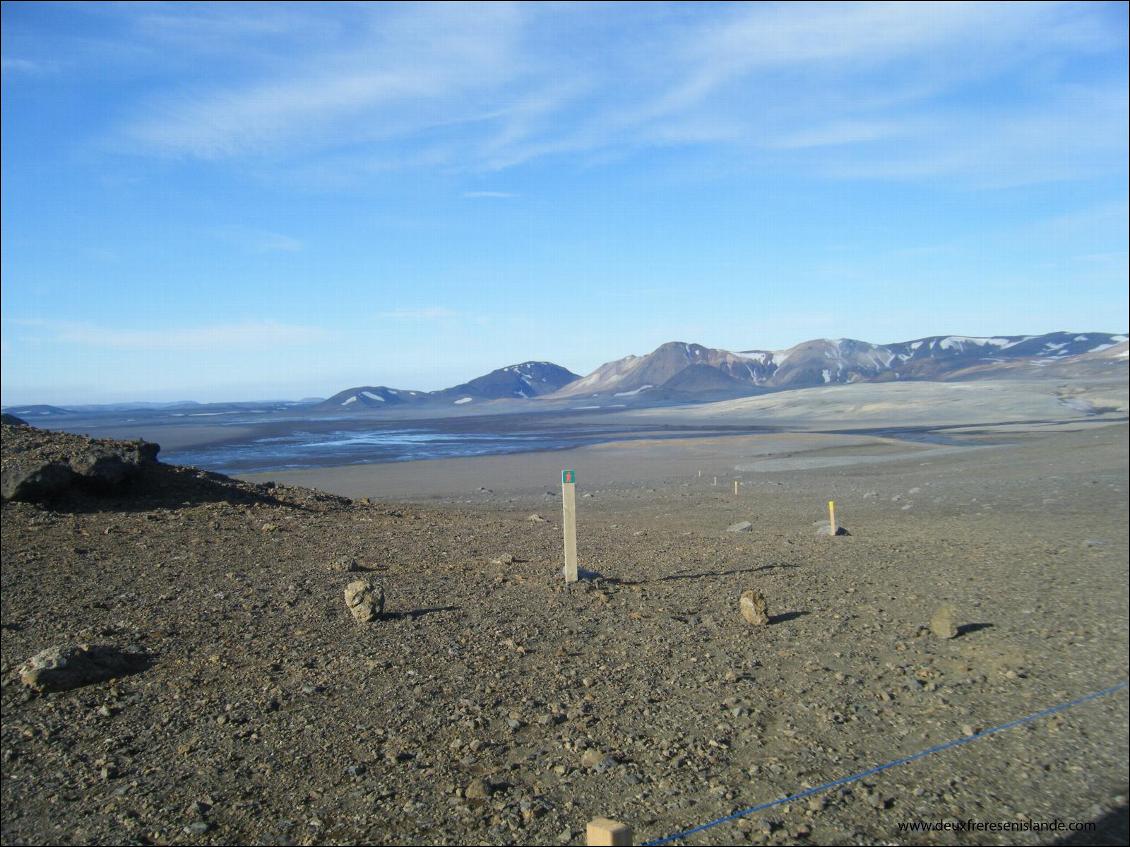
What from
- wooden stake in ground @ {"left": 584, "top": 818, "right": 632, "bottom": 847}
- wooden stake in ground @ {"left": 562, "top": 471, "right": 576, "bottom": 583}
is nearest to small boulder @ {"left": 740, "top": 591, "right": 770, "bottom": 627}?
wooden stake in ground @ {"left": 562, "top": 471, "right": 576, "bottom": 583}

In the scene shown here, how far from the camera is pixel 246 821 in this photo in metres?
3.99

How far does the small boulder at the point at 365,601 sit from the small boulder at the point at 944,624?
14.8 feet

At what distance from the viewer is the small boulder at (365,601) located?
6926 mm

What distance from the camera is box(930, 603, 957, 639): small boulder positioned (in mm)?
6293

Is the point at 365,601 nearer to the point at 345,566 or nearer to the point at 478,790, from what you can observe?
the point at 345,566

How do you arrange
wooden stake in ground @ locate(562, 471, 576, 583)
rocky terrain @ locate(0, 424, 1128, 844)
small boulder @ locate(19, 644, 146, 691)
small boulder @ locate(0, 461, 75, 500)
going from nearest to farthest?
1. rocky terrain @ locate(0, 424, 1128, 844)
2. small boulder @ locate(19, 644, 146, 691)
3. wooden stake in ground @ locate(562, 471, 576, 583)
4. small boulder @ locate(0, 461, 75, 500)

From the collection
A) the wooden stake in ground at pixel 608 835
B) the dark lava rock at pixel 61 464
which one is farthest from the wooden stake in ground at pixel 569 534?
the dark lava rock at pixel 61 464

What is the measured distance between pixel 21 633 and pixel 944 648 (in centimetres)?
719

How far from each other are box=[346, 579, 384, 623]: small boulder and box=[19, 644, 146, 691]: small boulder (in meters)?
1.70

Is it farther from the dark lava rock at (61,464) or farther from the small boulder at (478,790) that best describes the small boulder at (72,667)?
the dark lava rock at (61,464)

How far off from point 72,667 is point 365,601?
86.5 inches

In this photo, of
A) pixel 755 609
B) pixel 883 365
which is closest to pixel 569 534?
pixel 755 609

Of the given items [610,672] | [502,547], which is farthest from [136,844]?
[502,547]

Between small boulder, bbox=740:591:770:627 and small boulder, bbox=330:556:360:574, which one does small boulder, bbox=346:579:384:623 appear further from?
small boulder, bbox=740:591:770:627
